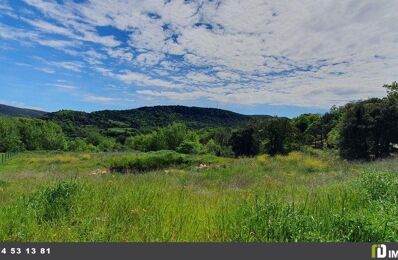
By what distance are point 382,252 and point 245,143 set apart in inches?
1805

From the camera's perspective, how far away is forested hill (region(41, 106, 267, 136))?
167 m

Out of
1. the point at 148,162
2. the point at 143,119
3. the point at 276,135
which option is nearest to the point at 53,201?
the point at 148,162

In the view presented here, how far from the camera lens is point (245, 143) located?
49.4m

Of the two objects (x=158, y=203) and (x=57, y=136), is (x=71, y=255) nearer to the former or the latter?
(x=158, y=203)

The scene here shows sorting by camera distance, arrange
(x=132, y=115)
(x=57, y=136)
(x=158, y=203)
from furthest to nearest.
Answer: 1. (x=132, y=115)
2. (x=57, y=136)
3. (x=158, y=203)

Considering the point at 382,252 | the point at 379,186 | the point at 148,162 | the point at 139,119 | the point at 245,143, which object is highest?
the point at 139,119

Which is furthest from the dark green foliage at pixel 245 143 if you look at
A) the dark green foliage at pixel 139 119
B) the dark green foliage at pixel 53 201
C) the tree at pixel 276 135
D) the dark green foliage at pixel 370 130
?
A: the dark green foliage at pixel 139 119

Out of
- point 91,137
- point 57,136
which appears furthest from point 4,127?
point 91,137

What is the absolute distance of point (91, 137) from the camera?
12450 centimetres

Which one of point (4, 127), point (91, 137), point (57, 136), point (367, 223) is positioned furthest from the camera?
point (91, 137)

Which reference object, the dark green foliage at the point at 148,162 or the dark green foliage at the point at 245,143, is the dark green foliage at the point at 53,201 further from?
the dark green foliage at the point at 245,143

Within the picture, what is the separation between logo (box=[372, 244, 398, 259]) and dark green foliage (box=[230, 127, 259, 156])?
1719 inches

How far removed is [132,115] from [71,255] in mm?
193059

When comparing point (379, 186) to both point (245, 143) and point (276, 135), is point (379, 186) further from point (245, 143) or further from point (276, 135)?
point (245, 143)
